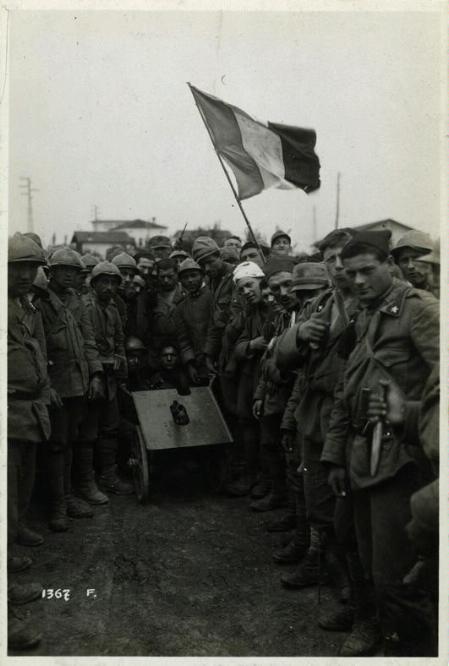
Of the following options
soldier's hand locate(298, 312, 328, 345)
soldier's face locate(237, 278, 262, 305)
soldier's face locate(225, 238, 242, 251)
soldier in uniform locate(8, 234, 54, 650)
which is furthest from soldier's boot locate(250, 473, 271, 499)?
soldier's face locate(225, 238, 242, 251)

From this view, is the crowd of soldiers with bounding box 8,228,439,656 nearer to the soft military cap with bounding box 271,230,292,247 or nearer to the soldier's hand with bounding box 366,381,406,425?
the soldier's hand with bounding box 366,381,406,425

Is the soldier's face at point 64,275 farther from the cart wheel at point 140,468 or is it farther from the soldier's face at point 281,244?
the soldier's face at point 281,244

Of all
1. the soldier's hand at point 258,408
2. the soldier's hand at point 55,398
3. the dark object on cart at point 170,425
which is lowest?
the dark object on cart at point 170,425

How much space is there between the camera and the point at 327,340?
3771 millimetres

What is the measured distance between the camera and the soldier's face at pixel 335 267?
153 inches

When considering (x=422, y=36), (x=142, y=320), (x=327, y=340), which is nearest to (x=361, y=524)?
(x=327, y=340)

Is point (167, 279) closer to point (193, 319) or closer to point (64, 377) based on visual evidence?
point (193, 319)

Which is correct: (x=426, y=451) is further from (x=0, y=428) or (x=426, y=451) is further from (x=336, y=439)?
(x=0, y=428)

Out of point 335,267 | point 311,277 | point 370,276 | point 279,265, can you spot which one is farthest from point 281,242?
point 370,276

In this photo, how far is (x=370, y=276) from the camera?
3291 millimetres

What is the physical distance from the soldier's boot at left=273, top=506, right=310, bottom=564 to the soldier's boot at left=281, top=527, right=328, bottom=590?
0.66 feet

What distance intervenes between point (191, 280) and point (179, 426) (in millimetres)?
1787

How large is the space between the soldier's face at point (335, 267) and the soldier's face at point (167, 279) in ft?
10.00

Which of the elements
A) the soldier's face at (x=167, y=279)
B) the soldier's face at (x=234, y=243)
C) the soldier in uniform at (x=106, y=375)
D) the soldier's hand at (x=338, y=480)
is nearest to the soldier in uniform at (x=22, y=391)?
the soldier in uniform at (x=106, y=375)
